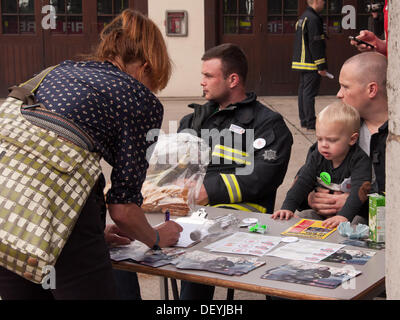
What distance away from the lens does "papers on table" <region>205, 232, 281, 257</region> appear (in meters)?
2.72

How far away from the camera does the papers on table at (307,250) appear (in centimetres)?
261

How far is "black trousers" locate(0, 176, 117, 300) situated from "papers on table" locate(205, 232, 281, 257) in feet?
2.04

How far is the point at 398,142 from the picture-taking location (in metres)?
1.46

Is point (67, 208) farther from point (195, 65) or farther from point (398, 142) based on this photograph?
point (195, 65)

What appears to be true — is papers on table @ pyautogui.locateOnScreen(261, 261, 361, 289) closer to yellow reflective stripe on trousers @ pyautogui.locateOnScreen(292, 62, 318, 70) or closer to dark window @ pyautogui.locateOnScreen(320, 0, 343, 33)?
yellow reflective stripe on trousers @ pyautogui.locateOnScreen(292, 62, 318, 70)

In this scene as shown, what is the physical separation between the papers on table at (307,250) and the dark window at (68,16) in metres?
11.4

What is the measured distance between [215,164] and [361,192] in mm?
942

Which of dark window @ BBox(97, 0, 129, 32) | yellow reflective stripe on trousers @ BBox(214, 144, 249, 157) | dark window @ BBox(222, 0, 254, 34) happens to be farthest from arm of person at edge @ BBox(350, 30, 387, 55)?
dark window @ BBox(97, 0, 129, 32)

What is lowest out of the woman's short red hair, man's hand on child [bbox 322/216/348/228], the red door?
man's hand on child [bbox 322/216/348/228]

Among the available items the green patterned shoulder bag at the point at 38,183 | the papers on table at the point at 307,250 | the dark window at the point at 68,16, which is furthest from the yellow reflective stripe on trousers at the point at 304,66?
the green patterned shoulder bag at the point at 38,183

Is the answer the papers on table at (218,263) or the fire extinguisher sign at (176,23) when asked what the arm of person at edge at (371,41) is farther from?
the fire extinguisher sign at (176,23)

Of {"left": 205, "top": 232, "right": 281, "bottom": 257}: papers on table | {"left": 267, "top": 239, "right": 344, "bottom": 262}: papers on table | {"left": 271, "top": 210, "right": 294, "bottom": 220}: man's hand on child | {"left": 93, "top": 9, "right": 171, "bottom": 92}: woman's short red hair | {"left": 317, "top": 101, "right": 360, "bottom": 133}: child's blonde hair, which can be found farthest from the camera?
{"left": 317, "top": 101, "right": 360, "bottom": 133}: child's blonde hair

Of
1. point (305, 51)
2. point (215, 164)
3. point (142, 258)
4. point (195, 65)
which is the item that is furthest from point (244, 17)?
point (142, 258)

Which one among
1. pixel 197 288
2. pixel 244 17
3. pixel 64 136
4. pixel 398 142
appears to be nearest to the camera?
pixel 398 142
